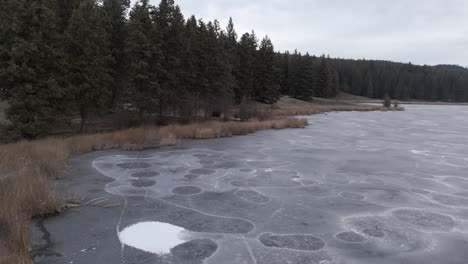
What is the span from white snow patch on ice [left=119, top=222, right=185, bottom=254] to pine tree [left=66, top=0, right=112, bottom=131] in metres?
17.0

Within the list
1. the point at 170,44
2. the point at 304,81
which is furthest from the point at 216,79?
the point at 304,81

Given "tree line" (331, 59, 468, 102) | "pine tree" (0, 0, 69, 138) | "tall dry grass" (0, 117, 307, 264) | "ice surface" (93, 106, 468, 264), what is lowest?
"ice surface" (93, 106, 468, 264)

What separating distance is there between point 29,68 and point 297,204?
15542mm

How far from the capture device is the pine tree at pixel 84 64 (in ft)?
72.1

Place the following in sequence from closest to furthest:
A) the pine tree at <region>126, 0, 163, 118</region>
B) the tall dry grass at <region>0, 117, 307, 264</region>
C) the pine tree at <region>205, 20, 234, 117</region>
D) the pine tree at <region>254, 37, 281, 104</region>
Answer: the tall dry grass at <region>0, 117, 307, 264</region>
the pine tree at <region>126, 0, 163, 118</region>
the pine tree at <region>205, 20, 234, 117</region>
the pine tree at <region>254, 37, 281, 104</region>

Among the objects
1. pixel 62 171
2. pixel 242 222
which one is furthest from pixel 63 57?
pixel 242 222

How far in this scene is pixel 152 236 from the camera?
638 cm

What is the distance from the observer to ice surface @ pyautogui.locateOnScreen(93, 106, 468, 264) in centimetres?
593

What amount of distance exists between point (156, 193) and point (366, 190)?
612 cm

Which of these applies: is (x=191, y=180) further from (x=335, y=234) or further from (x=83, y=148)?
(x=83, y=148)

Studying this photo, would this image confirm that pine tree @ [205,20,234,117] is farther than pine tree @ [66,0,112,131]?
Yes

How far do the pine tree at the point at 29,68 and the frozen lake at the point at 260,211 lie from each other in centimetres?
525

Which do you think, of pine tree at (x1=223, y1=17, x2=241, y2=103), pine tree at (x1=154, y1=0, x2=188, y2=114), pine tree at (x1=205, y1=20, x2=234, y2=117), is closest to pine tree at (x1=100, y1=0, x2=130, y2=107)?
pine tree at (x1=154, y1=0, x2=188, y2=114)

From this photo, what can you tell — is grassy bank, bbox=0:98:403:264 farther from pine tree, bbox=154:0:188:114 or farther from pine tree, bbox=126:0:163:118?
pine tree, bbox=154:0:188:114
